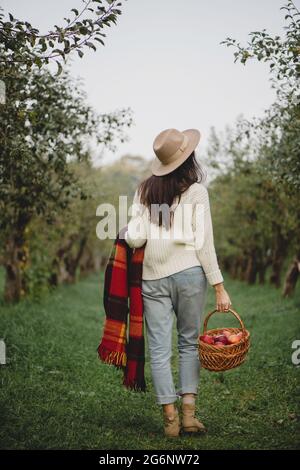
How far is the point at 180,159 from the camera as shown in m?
4.81

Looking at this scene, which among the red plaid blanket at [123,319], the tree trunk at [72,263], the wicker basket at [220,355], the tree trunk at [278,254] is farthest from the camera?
the tree trunk at [72,263]

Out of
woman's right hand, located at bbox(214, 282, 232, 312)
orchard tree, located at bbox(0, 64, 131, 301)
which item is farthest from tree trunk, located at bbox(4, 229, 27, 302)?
woman's right hand, located at bbox(214, 282, 232, 312)

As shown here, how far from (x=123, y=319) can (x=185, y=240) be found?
3.10 feet

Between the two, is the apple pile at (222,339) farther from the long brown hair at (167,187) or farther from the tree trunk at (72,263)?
the tree trunk at (72,263)


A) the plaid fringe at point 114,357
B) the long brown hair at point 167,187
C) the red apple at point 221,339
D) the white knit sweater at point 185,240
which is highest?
the long brown hair at point 167,187

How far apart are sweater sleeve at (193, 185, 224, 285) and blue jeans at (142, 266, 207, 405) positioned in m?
0.09

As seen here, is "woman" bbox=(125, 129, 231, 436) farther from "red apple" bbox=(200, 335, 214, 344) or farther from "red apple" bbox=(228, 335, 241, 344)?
"red apple" bbox=(228, 335, 241, 344)

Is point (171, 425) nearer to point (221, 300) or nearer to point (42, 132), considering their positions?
point (221, 300)

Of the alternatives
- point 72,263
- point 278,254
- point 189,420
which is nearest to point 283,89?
point 189,420

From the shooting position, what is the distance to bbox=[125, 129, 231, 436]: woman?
466cm

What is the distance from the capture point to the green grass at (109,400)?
14.8 feet

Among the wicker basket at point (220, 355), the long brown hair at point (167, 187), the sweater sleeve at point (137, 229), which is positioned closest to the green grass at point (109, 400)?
the wicker basket at point (220, 355)

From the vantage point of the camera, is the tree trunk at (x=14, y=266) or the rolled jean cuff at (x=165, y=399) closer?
the rolled jean cuff at (x=165, y=399)

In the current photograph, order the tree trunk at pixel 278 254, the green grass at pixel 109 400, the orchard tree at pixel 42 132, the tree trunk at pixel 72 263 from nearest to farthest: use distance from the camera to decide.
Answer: the green grass at pixel 109 400 < the orchard tree at pixel 42 132 < the tree trunk at pixel 278 254 < the tree trunk at pixel 72 263
